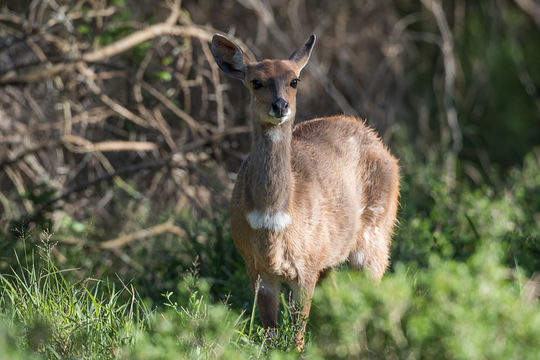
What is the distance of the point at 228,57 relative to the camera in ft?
16.2

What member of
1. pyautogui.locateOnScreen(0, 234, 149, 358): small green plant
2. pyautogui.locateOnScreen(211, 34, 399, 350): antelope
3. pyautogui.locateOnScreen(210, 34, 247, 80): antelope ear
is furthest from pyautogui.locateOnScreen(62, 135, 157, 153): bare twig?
pyautogui.locateOnScreen(0, 234, 149, 358): small green plant

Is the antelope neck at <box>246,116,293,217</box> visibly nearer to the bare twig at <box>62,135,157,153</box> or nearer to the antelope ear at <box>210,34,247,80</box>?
the antelope ear at <box>210,34,247,80</box>

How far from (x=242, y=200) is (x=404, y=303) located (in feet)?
5.67

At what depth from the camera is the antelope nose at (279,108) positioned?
4316 millimetres

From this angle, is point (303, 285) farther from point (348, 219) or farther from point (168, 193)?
point (168, 193)

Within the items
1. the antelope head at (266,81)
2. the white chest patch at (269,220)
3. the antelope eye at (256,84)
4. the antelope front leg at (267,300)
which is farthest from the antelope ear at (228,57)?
the antelope front leg at (267,300)

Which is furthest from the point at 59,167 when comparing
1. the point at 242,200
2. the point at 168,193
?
the point at 242,200

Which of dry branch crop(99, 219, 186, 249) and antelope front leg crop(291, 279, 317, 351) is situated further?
dry branch crop(99, 219, 186, 249)

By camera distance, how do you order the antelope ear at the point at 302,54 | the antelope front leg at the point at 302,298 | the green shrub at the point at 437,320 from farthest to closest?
the antelope ear at the point at 302,54, the antelope front leg at the point at 302,298, the green shrub at the point at 437,320

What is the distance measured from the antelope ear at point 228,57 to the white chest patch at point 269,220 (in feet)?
3.35

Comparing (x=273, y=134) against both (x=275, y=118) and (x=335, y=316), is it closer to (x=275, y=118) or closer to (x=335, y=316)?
(x=275, y=118)

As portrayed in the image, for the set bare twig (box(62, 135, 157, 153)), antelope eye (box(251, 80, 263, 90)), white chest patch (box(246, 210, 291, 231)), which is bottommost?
bare twig (box(62, 135, 157, 153))

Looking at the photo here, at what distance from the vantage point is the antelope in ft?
14.5

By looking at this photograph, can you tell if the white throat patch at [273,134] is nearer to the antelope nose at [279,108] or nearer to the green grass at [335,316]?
the antelope nose at [279,108]
